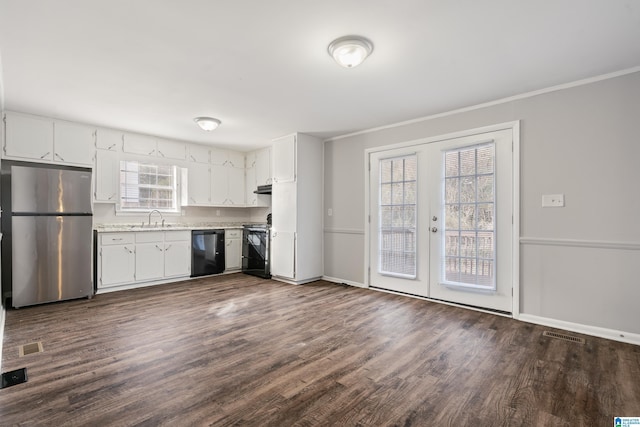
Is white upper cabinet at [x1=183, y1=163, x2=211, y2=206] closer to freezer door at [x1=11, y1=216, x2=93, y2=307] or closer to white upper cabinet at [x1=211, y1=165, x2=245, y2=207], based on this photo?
white upper cabinet at [x1=211, y1=165, x2=245, y2=207]

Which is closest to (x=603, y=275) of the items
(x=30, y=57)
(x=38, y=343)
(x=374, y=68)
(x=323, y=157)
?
(x=374, y=68)

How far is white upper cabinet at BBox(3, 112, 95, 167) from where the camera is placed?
4008 mm

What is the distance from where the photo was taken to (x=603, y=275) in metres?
2.92

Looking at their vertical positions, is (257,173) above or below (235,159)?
below

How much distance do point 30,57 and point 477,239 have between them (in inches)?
188

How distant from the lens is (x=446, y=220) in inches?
155

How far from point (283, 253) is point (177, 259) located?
5.96 ft

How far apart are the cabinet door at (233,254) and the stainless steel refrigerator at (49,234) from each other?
7.27 ft

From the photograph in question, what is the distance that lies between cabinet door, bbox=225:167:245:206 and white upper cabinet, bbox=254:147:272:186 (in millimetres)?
438

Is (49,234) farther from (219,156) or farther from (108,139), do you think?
(219,156)

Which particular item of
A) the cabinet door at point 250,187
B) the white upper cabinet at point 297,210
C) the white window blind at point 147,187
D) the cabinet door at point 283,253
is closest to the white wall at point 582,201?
the white upper cabinet at point 297,210

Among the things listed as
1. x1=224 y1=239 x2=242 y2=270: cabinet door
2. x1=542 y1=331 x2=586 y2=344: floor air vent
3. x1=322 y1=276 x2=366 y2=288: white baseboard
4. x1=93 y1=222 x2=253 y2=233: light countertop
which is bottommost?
x1=542 y1=331 x2=586 y2=344: floor air vent

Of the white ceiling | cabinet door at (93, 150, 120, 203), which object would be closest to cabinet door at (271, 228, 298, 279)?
the white ceiling

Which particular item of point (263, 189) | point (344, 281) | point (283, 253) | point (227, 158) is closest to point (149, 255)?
point (283, 253)
